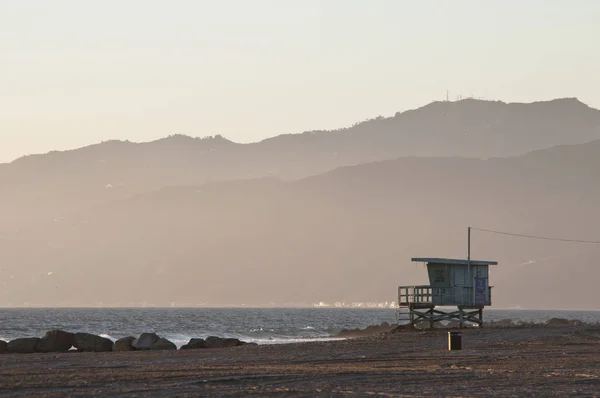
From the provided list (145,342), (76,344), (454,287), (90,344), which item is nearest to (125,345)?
(145,342)

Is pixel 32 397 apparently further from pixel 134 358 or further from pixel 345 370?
pixel 134 358

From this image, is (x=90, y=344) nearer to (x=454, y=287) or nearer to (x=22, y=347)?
(x=22, y=347)

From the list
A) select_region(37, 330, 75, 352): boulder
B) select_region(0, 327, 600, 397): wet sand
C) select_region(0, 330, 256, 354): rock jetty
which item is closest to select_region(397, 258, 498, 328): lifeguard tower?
select_region(0, 330, 256, 354): rock jetty

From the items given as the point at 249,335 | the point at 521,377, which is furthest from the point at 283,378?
the point at 249,335

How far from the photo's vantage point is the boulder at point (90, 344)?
5912 cm

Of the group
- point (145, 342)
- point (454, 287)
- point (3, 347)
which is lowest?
point (3, 347)

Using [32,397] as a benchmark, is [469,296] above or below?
above

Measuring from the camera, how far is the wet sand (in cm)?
3034

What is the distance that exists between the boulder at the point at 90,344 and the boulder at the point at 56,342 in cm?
35

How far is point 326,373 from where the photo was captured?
117 feet

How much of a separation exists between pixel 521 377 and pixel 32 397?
48.5 feet

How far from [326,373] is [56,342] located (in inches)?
1059

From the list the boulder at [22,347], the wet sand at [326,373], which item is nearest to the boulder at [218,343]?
the boulder at [22,347]

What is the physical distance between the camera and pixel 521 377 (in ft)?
112
